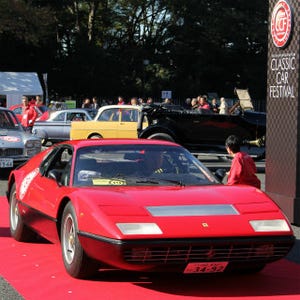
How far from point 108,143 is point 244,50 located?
48757 millimetres

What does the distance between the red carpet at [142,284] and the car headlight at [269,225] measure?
0.52 m

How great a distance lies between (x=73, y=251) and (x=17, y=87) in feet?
101

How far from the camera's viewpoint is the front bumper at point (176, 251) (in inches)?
194

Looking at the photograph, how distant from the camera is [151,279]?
5.68 metres

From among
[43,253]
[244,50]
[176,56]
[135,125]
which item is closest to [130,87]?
[176,56]

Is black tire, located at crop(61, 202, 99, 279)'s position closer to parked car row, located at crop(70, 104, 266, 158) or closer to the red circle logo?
the red circle logo

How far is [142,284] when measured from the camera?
18.1 feet

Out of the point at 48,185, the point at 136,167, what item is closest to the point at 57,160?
the point at 48,185

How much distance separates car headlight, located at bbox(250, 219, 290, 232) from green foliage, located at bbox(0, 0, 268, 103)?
44759 millimetres

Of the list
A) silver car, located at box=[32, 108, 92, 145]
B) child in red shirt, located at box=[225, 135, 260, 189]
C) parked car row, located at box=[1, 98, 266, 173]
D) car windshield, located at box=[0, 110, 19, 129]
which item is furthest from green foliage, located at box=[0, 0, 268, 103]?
child in red shirt, located at box=[225, 135, 260, 189]

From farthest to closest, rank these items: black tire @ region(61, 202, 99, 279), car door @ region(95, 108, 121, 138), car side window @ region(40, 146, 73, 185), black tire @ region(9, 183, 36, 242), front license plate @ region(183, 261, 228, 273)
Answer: car door @ region(95, 108, 121, 138) < black tire @ region(9, 183, 36, 242) < car side window @ region(40, 146, 73, 185) < black tire @ region(61, 202, 99, 279) < front license plate @ region(183, 261, 228, 273)

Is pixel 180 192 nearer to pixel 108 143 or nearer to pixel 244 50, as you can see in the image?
pixel 108 143

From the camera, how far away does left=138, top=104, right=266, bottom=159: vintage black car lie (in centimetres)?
1672

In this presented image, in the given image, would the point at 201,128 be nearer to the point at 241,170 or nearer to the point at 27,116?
the point at 27,116
